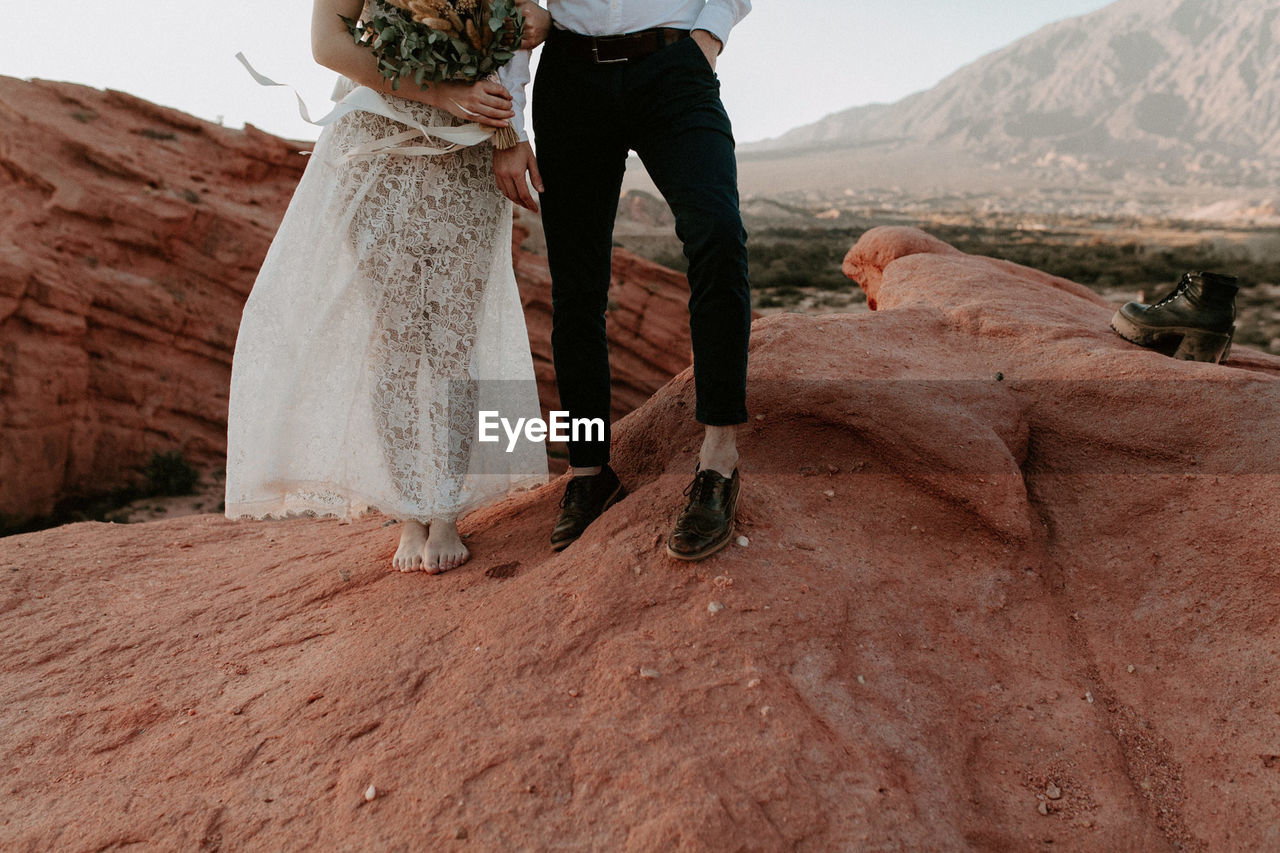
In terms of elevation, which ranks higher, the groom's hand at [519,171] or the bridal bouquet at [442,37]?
the bridal bouquet at [442,37]

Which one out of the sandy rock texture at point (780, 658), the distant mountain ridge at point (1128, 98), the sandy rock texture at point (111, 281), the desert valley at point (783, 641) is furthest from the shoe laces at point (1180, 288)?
the distant mountain ridge at point (1128, 98)

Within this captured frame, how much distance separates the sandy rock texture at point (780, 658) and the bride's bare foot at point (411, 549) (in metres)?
0.10

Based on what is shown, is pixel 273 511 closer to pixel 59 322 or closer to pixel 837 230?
pixel 59 322

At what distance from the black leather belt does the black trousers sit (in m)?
0.02

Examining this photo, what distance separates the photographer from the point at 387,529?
9.43ft

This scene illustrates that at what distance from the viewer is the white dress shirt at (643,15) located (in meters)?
1.95

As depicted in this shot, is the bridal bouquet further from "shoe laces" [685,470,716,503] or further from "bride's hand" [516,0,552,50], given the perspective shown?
"shoe laces" [685,470,716,503]

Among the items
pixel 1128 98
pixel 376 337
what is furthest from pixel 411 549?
pixel 1128 98

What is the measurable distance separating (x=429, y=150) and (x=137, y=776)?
5.24ft

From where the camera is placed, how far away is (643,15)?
6.37ft

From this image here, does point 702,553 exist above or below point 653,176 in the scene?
below

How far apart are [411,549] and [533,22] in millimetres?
1471

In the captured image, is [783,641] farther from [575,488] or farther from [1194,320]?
[1194,320]

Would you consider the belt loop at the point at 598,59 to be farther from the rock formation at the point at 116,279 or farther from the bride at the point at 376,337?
the rock formation at the point at 116,279
